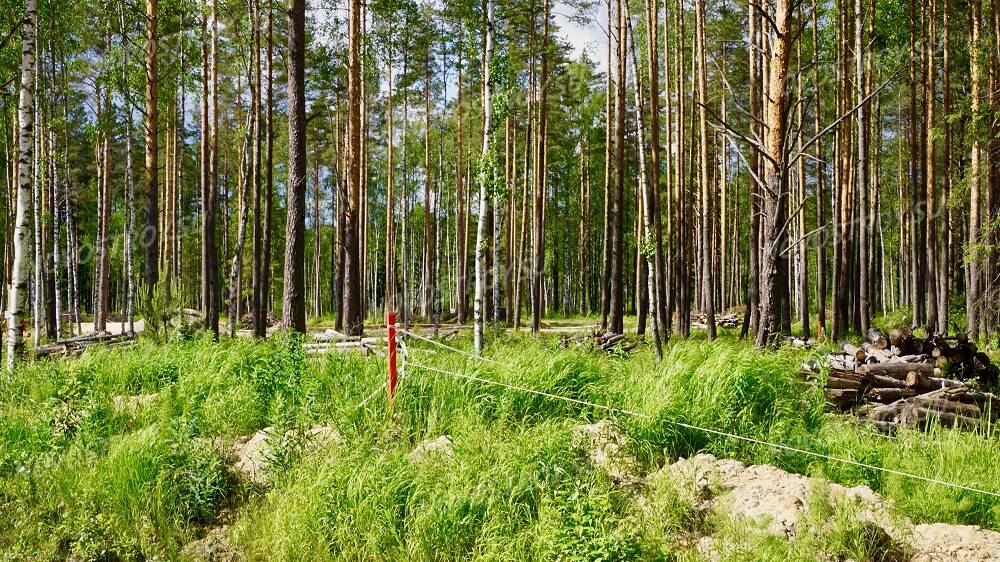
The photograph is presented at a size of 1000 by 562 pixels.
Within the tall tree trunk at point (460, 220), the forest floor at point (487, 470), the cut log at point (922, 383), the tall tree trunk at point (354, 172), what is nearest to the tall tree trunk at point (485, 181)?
the forest floor at point (487, 470)

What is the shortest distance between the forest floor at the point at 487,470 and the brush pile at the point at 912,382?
2.71 ft

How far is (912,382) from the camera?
692 centimetres

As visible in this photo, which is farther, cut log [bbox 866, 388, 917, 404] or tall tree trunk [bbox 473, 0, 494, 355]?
tall tree trunk [bbox 473, 0, 494, 355]

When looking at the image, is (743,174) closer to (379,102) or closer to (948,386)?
(379,102)

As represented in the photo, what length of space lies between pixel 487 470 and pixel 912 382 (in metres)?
5.28

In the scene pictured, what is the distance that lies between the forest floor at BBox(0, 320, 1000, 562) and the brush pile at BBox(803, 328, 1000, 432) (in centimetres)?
82

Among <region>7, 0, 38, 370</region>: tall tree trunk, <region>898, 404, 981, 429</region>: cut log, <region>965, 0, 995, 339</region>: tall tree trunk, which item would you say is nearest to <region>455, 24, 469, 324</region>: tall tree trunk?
<region>965, 0, 995, 339</region>: tall tree trunk

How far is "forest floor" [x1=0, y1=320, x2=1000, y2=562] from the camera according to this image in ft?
12.6

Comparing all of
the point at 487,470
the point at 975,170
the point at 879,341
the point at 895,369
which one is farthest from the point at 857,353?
the point at 975,170

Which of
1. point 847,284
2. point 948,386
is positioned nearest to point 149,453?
point 948,386

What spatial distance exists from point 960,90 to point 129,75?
27.1 m

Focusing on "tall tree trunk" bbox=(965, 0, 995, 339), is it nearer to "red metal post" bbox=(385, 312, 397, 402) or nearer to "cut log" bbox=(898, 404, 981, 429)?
"cut log" bbox=(898, 404, 981, 429)

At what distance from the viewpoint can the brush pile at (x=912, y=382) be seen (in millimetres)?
6264

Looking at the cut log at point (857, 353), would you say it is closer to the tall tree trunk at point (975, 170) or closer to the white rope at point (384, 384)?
the tall tree trunk at point (975, 170)
